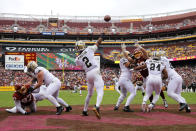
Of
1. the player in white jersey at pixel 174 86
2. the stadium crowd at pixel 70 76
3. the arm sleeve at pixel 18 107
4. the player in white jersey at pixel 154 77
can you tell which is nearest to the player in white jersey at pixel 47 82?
the arm sleeve at pixel 18 107

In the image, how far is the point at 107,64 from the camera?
45.3 meters

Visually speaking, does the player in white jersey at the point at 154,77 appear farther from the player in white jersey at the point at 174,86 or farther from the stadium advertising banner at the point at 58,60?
the stadium advertising banner at the point at 58,60

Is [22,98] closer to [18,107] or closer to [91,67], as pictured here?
[18,107]

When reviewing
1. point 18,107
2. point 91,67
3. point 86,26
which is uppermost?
point 86,26

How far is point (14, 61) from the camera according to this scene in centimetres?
3678

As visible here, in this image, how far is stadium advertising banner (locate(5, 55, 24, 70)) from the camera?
120 feet

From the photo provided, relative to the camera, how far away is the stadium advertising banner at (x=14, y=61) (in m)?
36.7

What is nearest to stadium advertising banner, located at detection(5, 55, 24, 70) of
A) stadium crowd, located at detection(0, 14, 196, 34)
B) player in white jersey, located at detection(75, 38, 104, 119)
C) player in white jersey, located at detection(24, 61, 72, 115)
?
stadium crowd, located at detection(0, 14, 196, 34)

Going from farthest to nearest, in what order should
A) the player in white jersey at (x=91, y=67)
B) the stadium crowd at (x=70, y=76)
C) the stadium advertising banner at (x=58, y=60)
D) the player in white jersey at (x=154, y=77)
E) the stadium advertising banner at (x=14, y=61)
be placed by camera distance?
the stadium advertising banner at (x=58, y=60), the stadium advertising banner at (x=14, y=61), the stadium crowd at (x=70, y=76), the player in white jersey at (x=154, y=77), the player in white jersey at (x=91, y=67)

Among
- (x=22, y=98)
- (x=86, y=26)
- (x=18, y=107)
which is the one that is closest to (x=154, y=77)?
(x=22, y=98)

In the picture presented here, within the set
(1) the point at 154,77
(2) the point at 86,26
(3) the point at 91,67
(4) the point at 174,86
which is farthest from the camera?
(2) the point at 86,26

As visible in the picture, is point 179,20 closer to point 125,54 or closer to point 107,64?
point 107,64

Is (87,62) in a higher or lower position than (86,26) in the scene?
lower

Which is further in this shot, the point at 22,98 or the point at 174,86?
the point at 174,86
